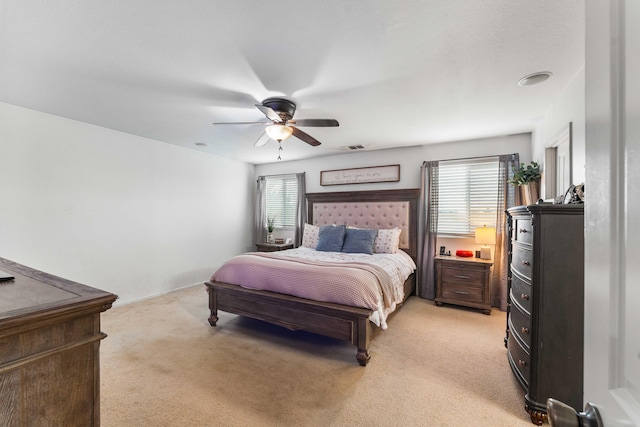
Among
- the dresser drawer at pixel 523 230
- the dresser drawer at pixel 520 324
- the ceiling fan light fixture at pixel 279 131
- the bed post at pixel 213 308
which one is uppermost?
the ceiling fan light fixture at pixel 279 131

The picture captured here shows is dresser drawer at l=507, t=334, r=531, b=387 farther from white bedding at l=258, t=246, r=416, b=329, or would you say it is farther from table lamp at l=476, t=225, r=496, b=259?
table lamp at l=476, t=225, r=496, b=259

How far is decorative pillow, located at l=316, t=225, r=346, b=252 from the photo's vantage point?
13.9 feet

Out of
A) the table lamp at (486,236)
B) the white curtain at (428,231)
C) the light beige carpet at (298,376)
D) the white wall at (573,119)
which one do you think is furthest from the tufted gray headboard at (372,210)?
the white wall at (573,119)

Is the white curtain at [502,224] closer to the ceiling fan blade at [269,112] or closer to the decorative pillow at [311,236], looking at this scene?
the decorative pillow at [311,236]

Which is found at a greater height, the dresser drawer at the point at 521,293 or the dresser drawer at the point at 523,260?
the dresser drawer at the point at 523,260

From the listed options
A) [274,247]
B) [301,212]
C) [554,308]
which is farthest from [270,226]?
[554,308]

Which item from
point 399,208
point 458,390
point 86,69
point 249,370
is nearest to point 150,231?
point 86,69

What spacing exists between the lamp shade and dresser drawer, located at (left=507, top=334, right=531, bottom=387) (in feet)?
5.42

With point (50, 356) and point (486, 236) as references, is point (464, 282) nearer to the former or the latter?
point (486, 236)

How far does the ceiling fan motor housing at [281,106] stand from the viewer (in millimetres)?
2664

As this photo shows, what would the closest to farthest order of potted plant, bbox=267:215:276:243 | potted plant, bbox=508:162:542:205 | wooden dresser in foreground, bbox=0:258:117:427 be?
wooden dresser in foreground, bbox=0:258:117:427
potted plant, bbox=508:162:542:205
potted plant, bbox=267:215:276:243

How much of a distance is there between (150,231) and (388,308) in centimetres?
373

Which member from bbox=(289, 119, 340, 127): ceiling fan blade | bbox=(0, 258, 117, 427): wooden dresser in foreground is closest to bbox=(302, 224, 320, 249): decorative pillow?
bbox=(289, 119, 340, 127): ceiling fan blade

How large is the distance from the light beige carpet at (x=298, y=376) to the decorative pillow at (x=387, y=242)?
1090 mm
